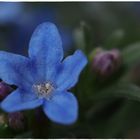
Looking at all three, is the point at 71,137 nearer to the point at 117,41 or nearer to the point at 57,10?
the point at 117,41

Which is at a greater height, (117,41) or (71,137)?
(117,41)

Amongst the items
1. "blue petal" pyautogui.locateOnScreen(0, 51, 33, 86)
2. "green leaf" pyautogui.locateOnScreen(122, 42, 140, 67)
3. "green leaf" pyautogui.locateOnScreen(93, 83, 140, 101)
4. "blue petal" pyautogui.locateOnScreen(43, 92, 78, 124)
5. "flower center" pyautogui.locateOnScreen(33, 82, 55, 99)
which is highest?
"blue petal" pyautogui.locateOnScreen(0, 51, 33, 86)

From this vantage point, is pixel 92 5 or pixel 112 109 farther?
pixel 92 5

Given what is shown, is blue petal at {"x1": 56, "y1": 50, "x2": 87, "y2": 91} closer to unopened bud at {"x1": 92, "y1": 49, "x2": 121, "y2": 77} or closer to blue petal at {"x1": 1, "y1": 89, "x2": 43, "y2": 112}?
blue petal at {"x1": 1, "y1": 89, "x2": 43, "y2": 112}

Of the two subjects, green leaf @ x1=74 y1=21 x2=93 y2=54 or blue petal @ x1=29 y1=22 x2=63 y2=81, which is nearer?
blue petal @ x1=29 y1=22 x2=63 y2=81

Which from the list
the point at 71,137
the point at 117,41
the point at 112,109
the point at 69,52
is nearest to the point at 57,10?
the point at 69,52

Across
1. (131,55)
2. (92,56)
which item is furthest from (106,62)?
(131,55)

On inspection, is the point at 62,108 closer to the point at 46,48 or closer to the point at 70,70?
the point at 70,70

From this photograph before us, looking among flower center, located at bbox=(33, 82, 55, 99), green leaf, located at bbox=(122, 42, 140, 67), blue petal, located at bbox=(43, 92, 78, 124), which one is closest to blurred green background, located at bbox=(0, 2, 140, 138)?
green leaf, located at bbox=(122, 42, 140, 67)
